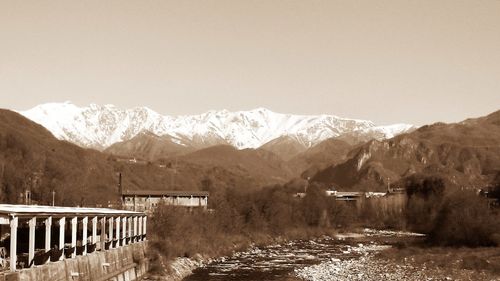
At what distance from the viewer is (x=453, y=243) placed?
97375 millimetres

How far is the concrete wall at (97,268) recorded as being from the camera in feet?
113

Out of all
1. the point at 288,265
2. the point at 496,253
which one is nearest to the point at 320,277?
the point at 288,265

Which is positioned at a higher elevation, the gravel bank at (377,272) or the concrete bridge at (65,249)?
the concrete bridge at (65,249)

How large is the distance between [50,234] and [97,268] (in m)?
7.56

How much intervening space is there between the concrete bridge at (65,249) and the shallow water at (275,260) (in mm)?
7199

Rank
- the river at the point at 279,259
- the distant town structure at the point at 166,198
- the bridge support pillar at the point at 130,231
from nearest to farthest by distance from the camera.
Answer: the bridge support pillar at the point at 130,231
the river at the point at 279,259
the distant town structure at the point at 166,198

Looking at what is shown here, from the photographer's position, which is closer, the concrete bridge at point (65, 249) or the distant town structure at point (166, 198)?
the concrete bridge at point (65, 249)

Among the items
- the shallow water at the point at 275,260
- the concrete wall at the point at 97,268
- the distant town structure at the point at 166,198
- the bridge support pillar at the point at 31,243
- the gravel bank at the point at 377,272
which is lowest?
the gravel bank at the point at 377,272

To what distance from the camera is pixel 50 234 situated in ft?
127

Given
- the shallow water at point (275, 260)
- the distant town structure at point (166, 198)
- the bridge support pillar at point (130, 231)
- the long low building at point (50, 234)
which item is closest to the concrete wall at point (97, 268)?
the long low building at point (50, 234)

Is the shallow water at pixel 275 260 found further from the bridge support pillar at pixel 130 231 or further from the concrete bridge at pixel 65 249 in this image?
the concrete bridge at pixel 65 249

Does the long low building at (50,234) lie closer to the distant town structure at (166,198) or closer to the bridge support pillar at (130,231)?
the bridge support pillar at (130,231)

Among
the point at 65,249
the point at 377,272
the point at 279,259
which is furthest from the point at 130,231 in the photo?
the point at 279,259

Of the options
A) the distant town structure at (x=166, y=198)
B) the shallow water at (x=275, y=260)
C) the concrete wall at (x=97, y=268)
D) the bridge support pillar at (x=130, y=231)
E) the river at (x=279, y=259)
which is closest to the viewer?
the concrete wall at (x=97, y=268)
